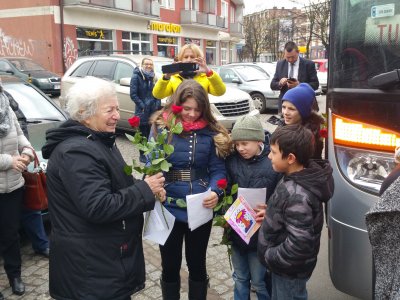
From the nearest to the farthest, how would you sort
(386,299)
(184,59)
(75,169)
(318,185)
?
(386,299)
(75,169)
(318,185)
(184,59)

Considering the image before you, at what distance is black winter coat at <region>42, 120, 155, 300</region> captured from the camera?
193 cm

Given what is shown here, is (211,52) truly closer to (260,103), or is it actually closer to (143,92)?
(260,103)

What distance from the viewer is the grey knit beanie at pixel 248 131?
2465mm

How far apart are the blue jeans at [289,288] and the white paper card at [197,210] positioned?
21.5 inches

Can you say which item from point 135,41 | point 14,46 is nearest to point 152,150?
point 14,46

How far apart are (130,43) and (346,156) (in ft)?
82.2

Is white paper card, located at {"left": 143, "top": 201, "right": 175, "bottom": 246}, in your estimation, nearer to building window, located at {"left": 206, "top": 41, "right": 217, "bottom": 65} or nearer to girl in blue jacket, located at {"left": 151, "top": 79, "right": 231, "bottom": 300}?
girl in blue jacket, located at {"left": 151, "top": 79, "right": 231, "bottom": 300}

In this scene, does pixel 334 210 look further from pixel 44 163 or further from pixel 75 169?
pixel 44 163

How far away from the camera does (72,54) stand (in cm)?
2152

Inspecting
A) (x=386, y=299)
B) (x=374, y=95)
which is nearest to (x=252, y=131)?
(x=374, y=95)

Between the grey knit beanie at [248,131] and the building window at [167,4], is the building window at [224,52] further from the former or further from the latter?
the grey knit beanie at [248,131]

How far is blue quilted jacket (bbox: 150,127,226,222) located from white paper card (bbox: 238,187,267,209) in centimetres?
16

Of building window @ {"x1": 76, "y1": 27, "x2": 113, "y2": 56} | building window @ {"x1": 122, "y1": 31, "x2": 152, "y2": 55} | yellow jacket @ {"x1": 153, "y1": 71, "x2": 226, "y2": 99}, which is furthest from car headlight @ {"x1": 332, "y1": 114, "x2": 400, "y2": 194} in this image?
building window @ {"x1": 122, "y1": 31, "x2": 152, "y2": 55}

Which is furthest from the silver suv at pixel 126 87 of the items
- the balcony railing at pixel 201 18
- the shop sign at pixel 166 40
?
the balcony railing at pixel 201 18
